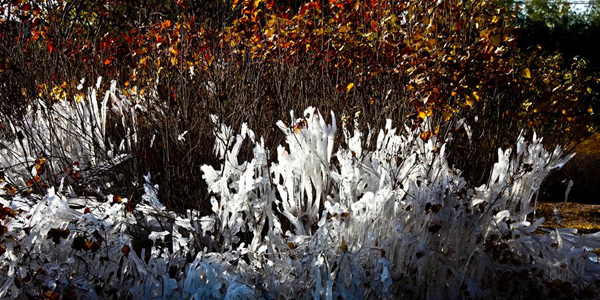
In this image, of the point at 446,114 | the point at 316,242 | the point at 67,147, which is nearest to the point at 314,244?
the point at 316,242

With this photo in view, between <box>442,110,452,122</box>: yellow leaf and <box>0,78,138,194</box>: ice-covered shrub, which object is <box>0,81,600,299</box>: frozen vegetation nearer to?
<box>0,78,138,194</box>: ice-covered shrub

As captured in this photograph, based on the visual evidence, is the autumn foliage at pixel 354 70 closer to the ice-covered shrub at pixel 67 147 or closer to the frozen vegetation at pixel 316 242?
the ice-covered shrub at pixel 67 147

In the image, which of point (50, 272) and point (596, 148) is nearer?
point (50, 272)

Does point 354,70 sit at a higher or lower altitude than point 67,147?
higher

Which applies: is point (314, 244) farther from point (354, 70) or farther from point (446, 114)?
point (354, 70)

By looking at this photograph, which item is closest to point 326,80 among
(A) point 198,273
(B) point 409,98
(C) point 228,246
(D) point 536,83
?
(B) point 409,98

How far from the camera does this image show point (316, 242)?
2846 millimetres

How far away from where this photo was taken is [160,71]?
494cm

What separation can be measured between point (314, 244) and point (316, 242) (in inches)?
2.0

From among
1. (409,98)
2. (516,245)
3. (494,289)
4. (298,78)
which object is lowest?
(494,289)

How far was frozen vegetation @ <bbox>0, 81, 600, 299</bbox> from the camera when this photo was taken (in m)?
2.76

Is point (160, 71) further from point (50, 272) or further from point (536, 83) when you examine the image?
point (536, 83)

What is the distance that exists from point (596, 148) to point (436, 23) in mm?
Answer: 7275

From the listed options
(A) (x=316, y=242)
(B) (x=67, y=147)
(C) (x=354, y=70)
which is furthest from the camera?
(C) (x=354, y=70)
